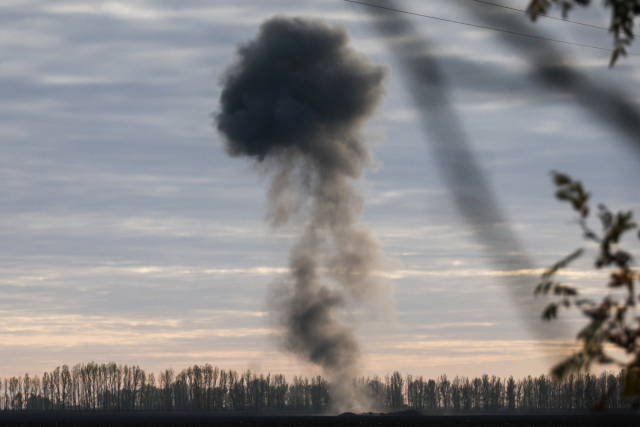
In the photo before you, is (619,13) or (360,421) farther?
(360,421)

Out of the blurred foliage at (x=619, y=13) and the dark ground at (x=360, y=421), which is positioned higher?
the blurred foliage at (x=619, y=13)

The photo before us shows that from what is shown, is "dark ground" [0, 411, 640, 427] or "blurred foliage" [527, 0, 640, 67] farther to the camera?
"dark ground" [0, 411, 640, 427]

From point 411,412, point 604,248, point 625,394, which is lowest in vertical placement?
point 411,412

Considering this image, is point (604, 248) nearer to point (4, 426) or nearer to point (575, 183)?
point (575, 183)

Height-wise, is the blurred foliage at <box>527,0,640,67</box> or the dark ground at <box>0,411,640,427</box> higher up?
the blurred foliage at <box>527,0,640,67</box>

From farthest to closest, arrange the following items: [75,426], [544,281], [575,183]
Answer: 1. [75,426]
2. [544,281]
3. [575,183]

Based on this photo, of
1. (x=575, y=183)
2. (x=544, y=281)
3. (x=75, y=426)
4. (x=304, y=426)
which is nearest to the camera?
(x=575, y=183)

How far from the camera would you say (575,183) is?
7.41m

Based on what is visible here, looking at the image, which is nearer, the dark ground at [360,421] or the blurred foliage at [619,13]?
the blurred foliage at [619,13]

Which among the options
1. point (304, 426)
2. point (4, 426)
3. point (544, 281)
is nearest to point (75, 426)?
point (4, 426)

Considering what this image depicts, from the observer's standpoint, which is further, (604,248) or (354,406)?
(354,406)

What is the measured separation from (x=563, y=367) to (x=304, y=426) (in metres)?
61.3

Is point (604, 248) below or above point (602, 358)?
above

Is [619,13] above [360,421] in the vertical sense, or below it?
above
